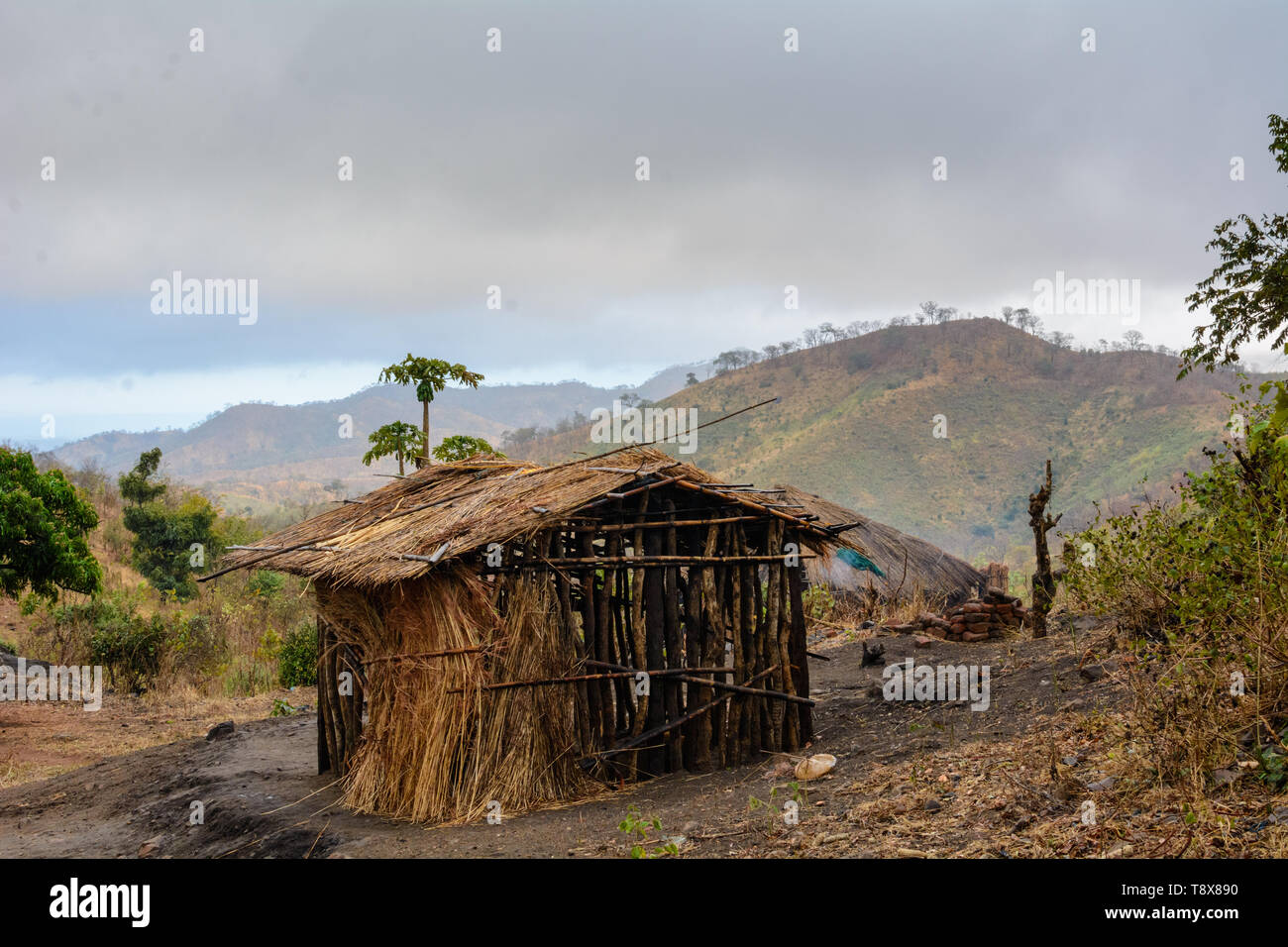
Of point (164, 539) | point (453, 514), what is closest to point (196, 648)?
point (164, 539)

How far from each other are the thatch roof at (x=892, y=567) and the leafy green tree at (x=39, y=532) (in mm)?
11346

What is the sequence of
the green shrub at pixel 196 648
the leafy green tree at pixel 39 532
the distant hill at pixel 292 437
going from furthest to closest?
the distant hill at pixel 292 437 < the green shrub at pixel 196 648 < the leafy green tree at pixel 39 532

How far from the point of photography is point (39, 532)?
13.6 m

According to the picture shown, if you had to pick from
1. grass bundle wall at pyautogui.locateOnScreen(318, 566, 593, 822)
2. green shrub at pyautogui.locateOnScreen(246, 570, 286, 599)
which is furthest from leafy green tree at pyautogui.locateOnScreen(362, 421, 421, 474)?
green shrub at pyautogui.locateOnScreen(246, 570, 286, 599)

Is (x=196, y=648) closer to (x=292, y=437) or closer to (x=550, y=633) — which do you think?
(x=550, y=633)

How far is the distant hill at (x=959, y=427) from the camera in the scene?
156 feet

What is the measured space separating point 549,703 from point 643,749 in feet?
3.70

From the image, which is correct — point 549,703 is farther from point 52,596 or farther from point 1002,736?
point 52,596

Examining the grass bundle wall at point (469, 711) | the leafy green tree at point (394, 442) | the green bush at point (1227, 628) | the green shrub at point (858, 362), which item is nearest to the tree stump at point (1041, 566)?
the green bush at point (1227, 628)

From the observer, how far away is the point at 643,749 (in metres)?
9.13

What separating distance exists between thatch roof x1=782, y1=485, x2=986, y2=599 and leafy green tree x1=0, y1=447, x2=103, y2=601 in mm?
11346

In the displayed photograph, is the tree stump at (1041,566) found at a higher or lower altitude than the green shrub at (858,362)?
lower

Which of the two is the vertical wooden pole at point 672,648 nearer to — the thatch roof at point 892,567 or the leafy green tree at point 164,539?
the thatch roof at point 892,567
